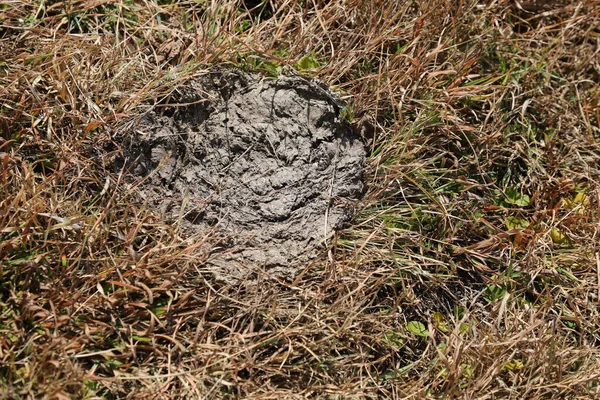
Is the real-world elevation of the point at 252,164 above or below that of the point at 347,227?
above

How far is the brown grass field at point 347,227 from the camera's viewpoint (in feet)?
7.00

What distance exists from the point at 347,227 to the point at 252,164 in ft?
1.28

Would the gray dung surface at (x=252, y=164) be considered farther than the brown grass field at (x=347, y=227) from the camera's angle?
Yes

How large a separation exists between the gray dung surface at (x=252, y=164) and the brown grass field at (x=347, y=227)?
65 mm

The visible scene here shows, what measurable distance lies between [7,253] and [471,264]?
1521 millimetres

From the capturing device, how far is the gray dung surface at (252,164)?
7.71ft

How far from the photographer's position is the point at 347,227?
8.03 feet

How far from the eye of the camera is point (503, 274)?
98.4 inches

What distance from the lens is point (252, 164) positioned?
7.98 feet

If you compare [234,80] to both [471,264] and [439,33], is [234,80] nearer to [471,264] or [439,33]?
[439,33]

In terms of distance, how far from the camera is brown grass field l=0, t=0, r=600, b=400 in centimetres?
213

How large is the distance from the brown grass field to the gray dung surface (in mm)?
65

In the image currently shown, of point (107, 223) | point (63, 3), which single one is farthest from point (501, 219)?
point (63, 3)

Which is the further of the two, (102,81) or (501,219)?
(501,219)
